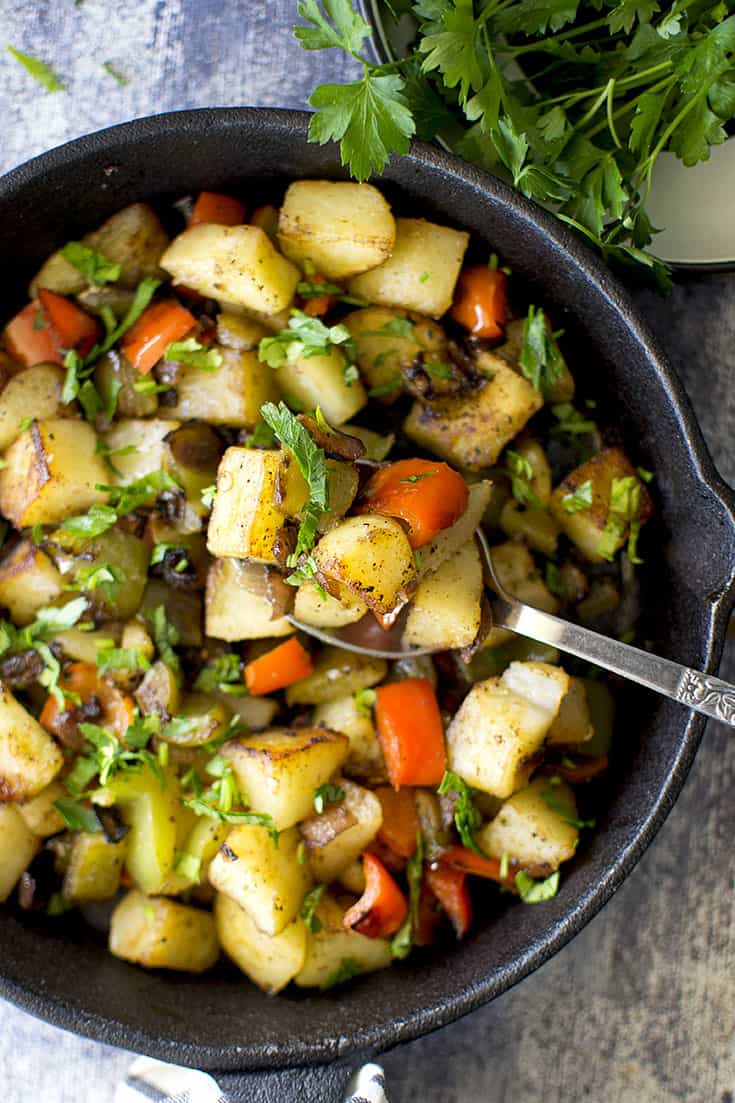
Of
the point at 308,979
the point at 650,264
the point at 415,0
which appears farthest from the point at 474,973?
the point at 415,0

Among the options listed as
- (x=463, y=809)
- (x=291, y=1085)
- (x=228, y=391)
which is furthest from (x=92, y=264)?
(x=291, y=1085)

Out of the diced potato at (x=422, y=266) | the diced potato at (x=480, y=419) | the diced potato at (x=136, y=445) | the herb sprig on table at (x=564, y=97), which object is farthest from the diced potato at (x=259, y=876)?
the herb sprig on table at (x=564, y=97)

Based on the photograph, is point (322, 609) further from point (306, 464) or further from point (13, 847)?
point (13, 847)

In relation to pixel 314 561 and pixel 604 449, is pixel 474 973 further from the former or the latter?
Answer: pixel 604 449

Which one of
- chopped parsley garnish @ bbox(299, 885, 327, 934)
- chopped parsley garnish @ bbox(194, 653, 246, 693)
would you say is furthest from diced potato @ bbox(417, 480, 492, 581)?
chopped parsley garnish @ bbox(299, 885, 327, 934)

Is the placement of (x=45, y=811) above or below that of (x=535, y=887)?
above

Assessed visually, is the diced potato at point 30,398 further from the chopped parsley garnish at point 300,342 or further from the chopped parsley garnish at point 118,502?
the chopped parsley garnish at point 300,342

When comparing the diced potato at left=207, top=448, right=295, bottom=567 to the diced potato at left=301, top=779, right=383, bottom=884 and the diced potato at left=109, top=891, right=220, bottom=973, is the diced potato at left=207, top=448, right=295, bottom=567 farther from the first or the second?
the diced potato at left=109, top=891, right=220, bottom=973
